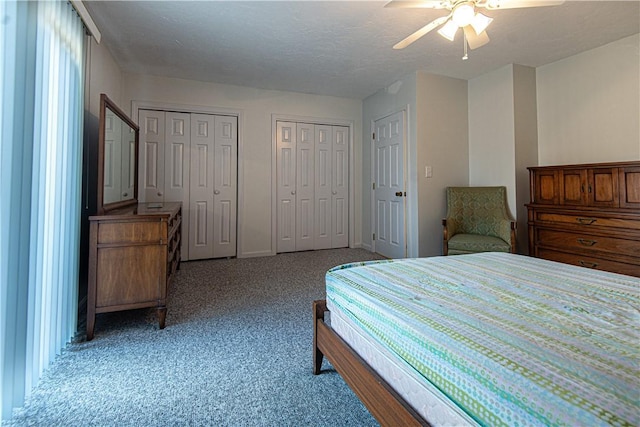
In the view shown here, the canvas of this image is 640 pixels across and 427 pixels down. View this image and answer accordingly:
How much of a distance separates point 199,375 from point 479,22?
2574 mm

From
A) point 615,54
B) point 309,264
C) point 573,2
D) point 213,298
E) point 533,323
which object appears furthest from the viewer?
point 309,264

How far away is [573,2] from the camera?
87.0 inches

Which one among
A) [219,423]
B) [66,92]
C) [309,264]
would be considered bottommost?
[219,423]

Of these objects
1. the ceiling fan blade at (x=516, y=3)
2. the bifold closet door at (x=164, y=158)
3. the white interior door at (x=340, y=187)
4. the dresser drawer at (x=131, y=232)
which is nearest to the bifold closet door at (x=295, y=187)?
the white interior door at (x=340, y=187)

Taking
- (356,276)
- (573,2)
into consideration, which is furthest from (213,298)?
(573,2)

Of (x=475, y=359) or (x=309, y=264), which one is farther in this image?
(x=309, y=264)

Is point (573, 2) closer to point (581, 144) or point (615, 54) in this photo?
point (615, 54)

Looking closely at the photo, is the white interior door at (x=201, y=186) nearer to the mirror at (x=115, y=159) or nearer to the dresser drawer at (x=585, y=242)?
the mirror at (x=115, y=159)

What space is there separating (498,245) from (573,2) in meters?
1.99

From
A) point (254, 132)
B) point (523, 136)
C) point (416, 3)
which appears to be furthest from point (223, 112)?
point (523, 136)

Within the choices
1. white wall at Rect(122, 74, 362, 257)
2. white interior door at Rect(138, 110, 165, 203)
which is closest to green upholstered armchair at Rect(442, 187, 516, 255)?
white wall at Rect(122, 74, 362, 257)

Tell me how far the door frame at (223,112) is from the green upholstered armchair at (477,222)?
2.60m

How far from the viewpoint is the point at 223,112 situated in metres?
3.99

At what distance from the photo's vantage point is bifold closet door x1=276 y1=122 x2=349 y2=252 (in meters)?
4.37
